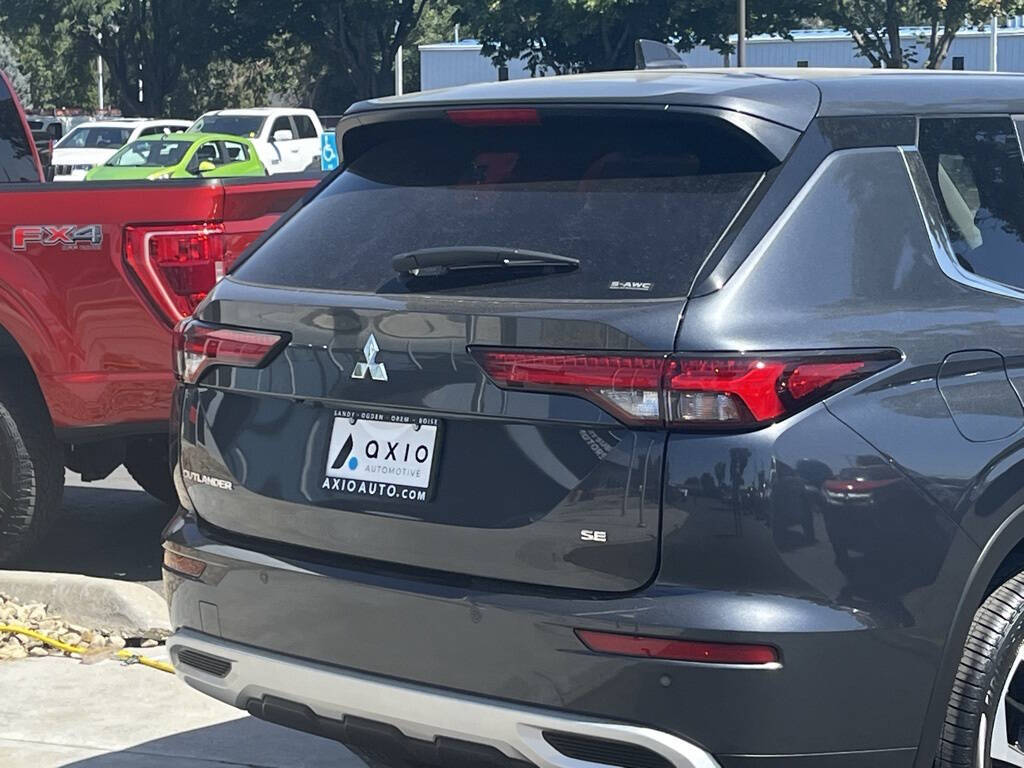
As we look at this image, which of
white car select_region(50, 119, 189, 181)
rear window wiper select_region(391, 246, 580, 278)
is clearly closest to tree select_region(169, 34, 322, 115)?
white car select_region(50, 119, 189, 181)

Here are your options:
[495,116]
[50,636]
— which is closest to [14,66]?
[50,636]

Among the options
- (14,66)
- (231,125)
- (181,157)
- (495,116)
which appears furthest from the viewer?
(14,66)

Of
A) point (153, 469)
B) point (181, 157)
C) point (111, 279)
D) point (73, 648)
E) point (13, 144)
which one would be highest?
point (13, 144)

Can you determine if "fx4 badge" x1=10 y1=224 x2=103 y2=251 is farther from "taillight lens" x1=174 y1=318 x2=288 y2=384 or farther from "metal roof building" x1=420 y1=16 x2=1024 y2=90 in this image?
"metal roof building" x1=420 y1=16 x2=1024 y2=90

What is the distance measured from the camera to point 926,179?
3385mm

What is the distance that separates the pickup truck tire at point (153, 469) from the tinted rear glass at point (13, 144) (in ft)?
4.45

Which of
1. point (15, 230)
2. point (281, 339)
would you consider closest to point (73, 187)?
point (15, 230)

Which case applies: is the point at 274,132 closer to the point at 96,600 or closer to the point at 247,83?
the point at 96,600

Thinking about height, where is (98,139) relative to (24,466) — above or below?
below

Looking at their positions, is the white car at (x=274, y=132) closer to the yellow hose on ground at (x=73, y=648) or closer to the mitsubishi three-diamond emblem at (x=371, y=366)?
the yellow hose on ground at (x=73, y=648)

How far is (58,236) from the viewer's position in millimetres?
5820

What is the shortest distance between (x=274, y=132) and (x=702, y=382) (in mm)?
33548

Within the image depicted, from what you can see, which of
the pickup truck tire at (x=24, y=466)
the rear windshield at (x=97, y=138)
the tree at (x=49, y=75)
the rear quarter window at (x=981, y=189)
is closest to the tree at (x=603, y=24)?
the rear windshield at (x=97, y=138)

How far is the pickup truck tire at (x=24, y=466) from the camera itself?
6.16m
